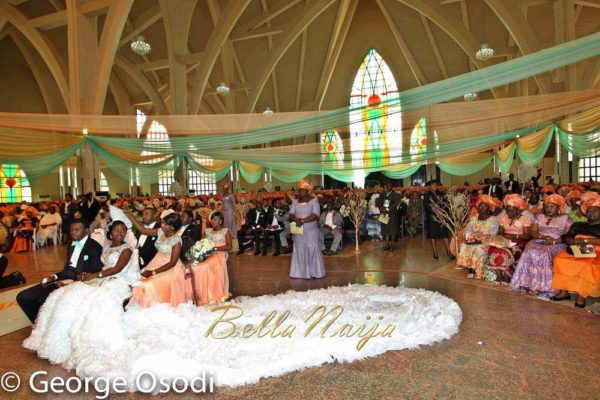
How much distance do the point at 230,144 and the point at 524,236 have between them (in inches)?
195

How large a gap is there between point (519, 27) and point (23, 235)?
17152mm

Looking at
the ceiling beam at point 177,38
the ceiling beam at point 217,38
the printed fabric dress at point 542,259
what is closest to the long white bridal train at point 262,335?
the printed fabric dress at point 542,259

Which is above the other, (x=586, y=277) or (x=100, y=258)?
(x=100, y=258)

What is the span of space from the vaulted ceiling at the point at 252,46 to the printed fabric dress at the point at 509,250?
8790mm

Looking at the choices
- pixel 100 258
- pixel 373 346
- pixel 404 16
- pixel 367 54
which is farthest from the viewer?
pixel 367 54

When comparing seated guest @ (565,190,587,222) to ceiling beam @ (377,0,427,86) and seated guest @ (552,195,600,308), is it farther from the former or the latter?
ceiling beam @ (377,0,427,86)

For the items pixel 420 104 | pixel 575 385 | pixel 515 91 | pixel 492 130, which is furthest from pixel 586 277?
pixel 515 91

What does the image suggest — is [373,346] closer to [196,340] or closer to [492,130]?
[196,340]

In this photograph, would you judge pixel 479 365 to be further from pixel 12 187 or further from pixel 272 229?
pixel 12 187

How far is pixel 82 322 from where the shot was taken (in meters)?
3.92

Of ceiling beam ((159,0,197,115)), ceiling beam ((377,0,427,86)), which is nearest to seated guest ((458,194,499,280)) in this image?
ceiling beam ((159,0,197,115))

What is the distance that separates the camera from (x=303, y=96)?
2714 cm

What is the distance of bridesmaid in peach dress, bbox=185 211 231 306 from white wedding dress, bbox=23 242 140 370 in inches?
45.5

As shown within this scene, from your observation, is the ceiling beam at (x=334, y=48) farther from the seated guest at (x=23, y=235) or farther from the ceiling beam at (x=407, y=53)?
the seated guest at (x=23, y=235)
